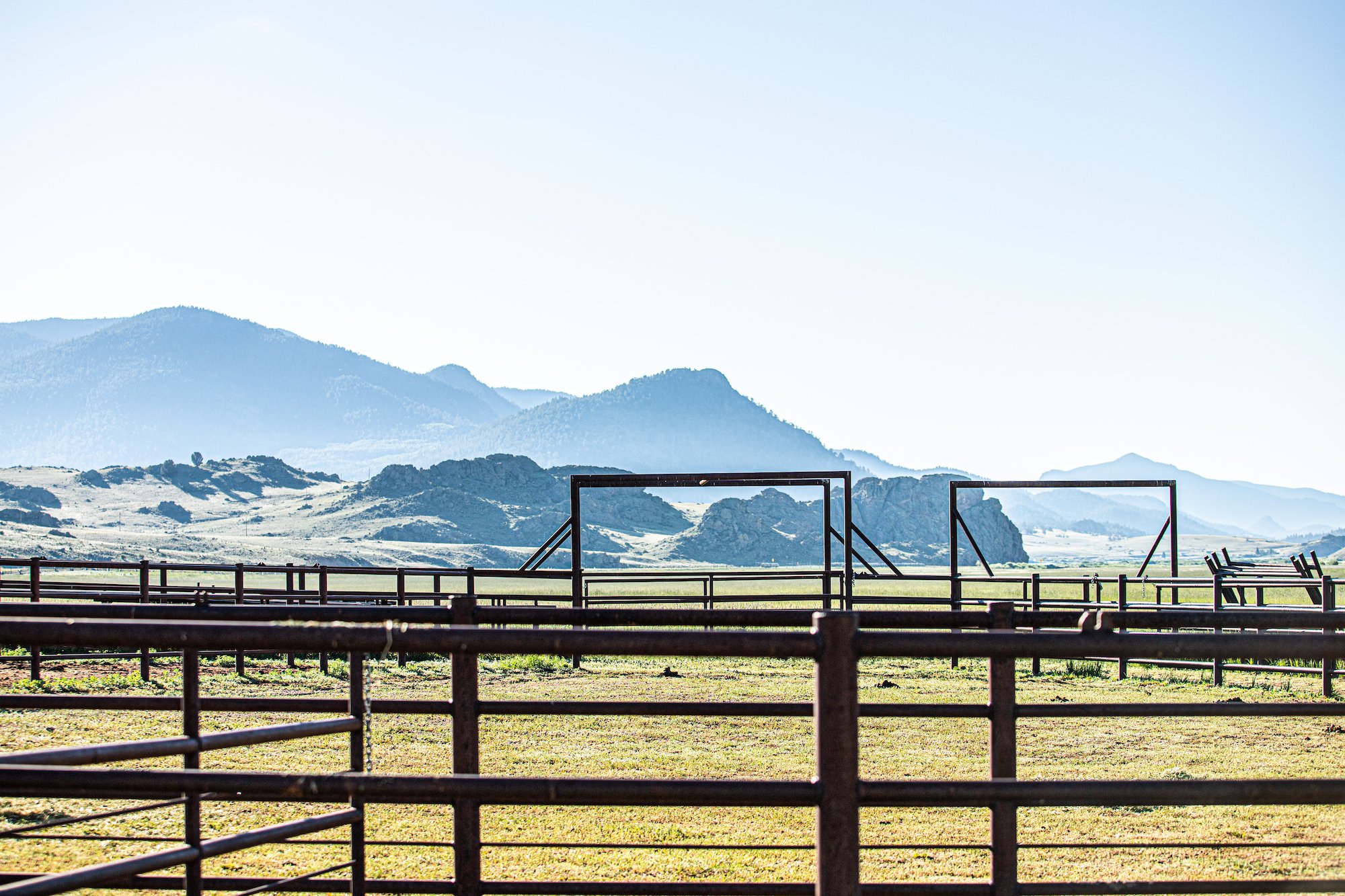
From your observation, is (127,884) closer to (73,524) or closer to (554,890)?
(554,890)

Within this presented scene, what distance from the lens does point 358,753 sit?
405 centimetres

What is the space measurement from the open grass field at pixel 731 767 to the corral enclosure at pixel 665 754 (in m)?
0.04

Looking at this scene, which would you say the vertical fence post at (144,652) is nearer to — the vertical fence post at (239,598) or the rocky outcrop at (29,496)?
the vertical fence post at (239,598)

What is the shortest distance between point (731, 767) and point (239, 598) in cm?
894

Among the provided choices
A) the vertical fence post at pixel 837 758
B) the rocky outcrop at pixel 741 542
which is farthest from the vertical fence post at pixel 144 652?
the rocky outcrop at pixel 741 542

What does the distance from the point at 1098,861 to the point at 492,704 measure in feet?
13.0

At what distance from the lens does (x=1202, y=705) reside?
4207mm

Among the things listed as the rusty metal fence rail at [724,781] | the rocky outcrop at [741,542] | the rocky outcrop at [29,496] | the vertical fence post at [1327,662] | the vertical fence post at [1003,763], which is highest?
the rusty metal fence rail at [724,781]

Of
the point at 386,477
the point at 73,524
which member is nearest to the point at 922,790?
the point at 73,524

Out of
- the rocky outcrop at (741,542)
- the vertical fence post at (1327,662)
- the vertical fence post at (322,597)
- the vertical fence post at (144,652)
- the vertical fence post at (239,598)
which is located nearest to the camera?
the vertical fence post at (1327,662)

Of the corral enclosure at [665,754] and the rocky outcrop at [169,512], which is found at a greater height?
the corral enclosure at [665,754]

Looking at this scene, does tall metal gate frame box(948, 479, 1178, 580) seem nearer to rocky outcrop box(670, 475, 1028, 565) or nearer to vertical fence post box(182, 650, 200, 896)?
vertical fence post box(182, 650, 200, 896)

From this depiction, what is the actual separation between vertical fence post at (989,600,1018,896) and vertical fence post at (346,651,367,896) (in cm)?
205

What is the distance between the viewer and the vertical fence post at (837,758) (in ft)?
9.49
